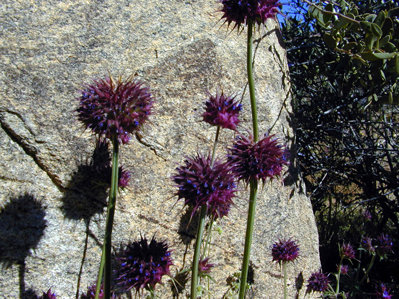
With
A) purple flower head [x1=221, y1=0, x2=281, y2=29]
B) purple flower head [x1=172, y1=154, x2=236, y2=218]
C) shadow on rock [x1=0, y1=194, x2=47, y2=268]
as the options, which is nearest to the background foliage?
purple flower head [x1=221, y1=0, x2=281, y2=29]

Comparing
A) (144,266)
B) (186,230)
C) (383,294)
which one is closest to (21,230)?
(144,266)

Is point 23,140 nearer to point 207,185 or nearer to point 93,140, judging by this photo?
point 93,140

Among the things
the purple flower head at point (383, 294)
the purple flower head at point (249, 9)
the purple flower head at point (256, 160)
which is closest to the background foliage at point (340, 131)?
the purple flower head at point (383, 294)

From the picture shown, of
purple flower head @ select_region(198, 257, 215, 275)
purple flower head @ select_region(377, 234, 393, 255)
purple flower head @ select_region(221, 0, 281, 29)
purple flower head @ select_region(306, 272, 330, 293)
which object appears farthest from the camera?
purple flower head @ select_region(377, 234, 393, 255)

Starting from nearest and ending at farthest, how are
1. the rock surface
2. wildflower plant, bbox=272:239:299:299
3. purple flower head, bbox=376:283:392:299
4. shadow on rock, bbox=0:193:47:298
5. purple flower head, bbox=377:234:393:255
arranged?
shadow on rock, bbox=0:193:47:298, the rock surface, wildflower plant, bbox=272:239:299:299, purple flower head, bbox=376:283:392:299, purple flower head, bbox=377:234:393:255

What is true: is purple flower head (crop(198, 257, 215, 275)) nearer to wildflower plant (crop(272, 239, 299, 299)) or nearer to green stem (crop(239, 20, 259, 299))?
wildflower plant (crop(272, 239, 299, 299))

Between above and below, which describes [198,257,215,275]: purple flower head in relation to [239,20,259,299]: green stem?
below

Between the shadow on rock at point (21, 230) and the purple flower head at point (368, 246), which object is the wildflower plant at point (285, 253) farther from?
the shadow on rock at point (21, 230)
